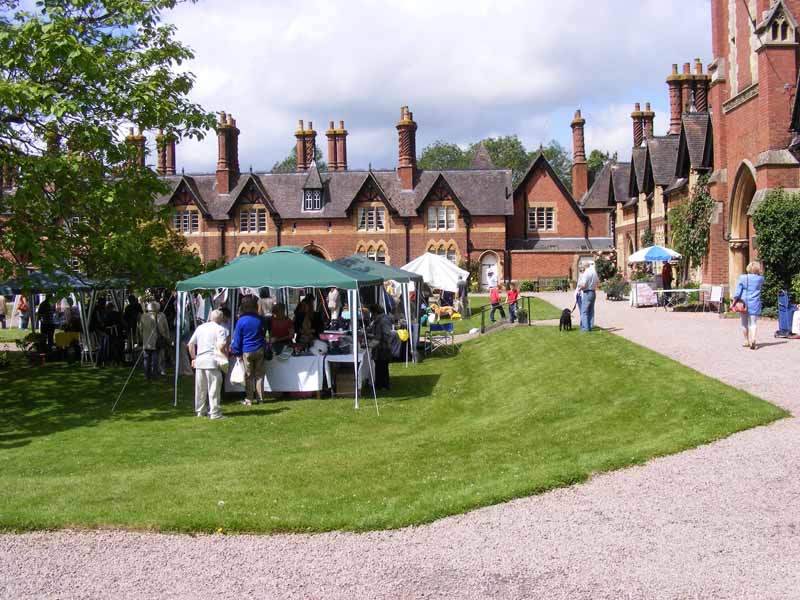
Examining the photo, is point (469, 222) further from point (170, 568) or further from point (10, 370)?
point (170, 568)

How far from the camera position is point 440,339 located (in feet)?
73.2

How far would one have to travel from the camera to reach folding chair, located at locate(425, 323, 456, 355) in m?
21.2

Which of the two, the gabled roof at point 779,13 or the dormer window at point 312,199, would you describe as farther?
the dormer window at point 312,199

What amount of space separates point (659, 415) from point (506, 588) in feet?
17.9

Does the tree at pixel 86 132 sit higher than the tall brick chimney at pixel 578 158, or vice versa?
the tall brick chimney at pixel 578 158

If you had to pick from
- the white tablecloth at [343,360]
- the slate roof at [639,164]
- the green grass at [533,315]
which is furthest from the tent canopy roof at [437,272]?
the slate roof at [639,164]

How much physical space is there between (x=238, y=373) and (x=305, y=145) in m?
44.1

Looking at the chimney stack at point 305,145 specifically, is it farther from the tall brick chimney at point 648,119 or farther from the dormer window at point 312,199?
the tall brick chimney at point 648,119

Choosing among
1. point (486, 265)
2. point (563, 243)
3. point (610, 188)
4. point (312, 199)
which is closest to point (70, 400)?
point (312, 199)

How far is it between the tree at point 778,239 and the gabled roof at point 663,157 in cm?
1692

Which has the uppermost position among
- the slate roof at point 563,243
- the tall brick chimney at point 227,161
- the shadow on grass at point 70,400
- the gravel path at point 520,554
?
the tall brick chimney at point 227,161

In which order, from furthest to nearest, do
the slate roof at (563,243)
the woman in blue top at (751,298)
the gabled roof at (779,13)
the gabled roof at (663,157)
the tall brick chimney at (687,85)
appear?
the slate roof at (563,243) → the tall brick chimney at (687,85) → the gabled roof at (663,157) → the gabled roof at (779,13) → the woman in blue top at (751,298)

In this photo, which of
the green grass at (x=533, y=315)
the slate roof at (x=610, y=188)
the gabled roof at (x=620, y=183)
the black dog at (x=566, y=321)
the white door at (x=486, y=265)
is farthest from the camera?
the white door at (x=486, y=265)

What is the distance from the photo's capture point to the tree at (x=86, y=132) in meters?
13.1
